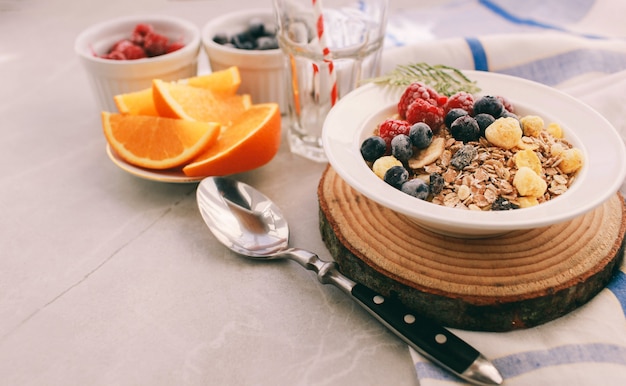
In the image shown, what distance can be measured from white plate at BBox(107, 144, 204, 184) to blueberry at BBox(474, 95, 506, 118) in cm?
53

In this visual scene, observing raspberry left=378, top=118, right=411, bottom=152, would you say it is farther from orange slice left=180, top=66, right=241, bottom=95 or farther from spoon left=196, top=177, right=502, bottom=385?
orange slice left=180, top=66, right=241, bottom=95

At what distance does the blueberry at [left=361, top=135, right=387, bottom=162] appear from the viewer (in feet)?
2.91

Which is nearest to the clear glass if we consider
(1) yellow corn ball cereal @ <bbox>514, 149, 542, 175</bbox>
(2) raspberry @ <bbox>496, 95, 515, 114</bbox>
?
(2) raspberry @ <bbox>496, 95, 515, 114</bbox>

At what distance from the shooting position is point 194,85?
1231 mm

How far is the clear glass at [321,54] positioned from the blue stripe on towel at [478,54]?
0.94 feet

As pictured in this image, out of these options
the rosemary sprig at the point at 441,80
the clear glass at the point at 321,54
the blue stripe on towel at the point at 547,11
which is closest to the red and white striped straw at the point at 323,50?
the clear glass at the point at 321,54

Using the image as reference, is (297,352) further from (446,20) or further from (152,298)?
(446,20)

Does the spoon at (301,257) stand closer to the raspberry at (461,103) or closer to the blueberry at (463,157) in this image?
the blueberry at (463,157)

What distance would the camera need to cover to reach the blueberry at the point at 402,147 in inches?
34.5

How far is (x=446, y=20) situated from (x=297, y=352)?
4.56 feet

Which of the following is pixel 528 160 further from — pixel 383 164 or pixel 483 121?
pixel 383 164

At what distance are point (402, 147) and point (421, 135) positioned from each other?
4cm

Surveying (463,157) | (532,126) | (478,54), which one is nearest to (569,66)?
(478,54)

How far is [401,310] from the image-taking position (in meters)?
0.79
